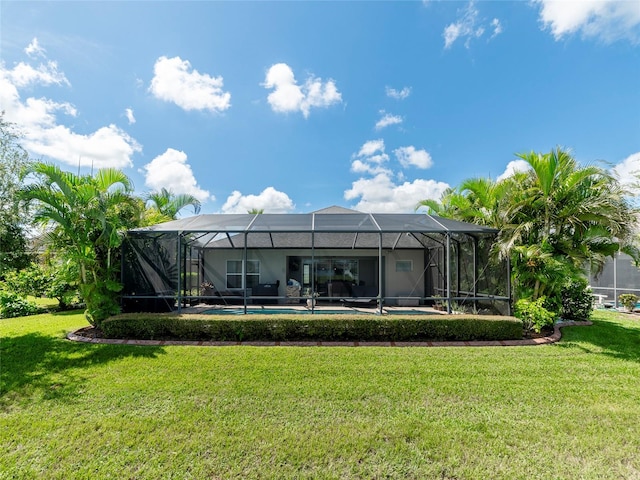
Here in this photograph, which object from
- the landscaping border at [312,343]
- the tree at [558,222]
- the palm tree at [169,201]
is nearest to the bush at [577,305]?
the tree at [558,222]

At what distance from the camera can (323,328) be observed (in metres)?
7.80

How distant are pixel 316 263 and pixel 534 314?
913cm

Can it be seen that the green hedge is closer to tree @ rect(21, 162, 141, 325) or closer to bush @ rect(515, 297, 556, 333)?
bush @ rect(515, 297, 556, 333)

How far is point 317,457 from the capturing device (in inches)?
128

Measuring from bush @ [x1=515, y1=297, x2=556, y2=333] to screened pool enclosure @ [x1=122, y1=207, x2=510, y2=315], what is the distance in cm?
68

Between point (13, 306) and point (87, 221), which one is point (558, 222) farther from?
point (13, 306)

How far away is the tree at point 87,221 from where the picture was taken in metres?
7.78

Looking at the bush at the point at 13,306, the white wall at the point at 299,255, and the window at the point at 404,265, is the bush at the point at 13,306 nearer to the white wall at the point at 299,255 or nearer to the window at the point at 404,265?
the white wall at the point at 299,255

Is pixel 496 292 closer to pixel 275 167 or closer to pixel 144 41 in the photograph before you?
pixel 144 41

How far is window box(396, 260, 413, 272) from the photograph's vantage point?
580 inches

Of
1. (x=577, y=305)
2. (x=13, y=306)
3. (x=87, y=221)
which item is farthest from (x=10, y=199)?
(x=577, y=305)

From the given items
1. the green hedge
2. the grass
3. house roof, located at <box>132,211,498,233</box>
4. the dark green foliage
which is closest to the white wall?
house roof, located at <box>132,211,498,233</box>

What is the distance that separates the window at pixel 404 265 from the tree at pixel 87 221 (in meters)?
11.2

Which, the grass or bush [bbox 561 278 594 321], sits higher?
bush [bbox 561 278 594 321]
